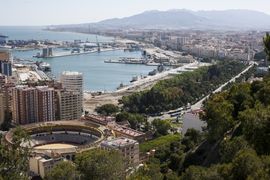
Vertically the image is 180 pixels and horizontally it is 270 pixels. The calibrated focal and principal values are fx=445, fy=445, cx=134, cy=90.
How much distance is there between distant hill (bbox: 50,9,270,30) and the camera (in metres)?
102

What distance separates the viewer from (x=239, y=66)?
75.9 ft

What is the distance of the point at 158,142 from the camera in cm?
1014

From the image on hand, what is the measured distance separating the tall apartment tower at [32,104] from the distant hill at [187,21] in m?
82.2

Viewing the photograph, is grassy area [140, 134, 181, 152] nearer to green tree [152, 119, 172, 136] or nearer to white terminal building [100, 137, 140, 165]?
green tree [152, 119, 172, 136]

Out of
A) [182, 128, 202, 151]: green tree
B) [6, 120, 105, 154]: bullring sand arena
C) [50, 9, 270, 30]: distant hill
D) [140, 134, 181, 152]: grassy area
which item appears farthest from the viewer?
[50, 9, 270, 30]: distant hill

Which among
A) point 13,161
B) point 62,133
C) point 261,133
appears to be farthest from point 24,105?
point 261,133

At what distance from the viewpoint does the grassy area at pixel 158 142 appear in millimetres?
9875

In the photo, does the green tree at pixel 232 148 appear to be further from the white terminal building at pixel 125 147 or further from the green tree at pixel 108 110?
the green tree at pixel 108 110

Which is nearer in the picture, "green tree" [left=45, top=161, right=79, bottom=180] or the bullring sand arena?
"green tree" [left=45, top=161, right=79, bottom=180]

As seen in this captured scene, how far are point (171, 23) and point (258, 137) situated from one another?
352 feet

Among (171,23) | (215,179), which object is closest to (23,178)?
(215,179)

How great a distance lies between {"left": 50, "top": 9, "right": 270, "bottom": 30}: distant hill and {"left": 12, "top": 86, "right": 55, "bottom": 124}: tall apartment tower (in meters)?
82.2

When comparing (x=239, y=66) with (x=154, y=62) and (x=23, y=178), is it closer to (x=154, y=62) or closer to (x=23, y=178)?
(x=154, y=62)

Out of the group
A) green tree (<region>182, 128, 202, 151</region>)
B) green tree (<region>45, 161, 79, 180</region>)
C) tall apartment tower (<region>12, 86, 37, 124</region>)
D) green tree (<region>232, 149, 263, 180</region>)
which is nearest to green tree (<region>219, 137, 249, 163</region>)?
green tree (<region>232, 149, 263, 180</region>)
